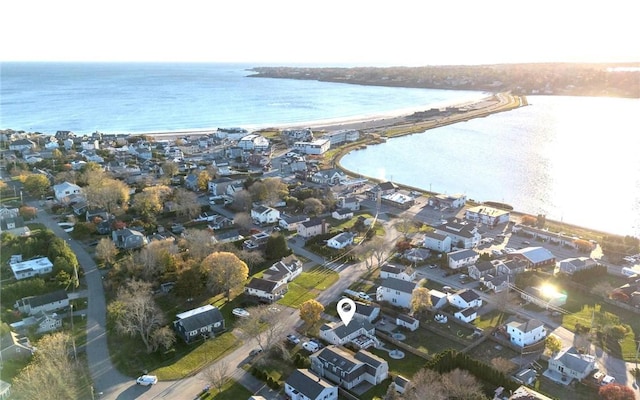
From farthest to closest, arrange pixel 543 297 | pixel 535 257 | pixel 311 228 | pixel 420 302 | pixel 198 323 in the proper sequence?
pixel 311 228 → pixel 535 257 → pixel 543 297 → pixel 420 302 → pixel 198 323

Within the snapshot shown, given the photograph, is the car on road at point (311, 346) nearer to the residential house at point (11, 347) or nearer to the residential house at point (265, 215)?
the residential house at point (11, 347)

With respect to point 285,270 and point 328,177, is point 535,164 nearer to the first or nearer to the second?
point 328,177

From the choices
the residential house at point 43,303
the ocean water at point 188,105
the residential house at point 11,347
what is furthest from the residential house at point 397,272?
the ocean water at point 188,105

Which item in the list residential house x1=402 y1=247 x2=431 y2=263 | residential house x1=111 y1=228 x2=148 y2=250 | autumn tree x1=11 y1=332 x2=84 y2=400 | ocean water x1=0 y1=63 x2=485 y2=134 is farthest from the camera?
ocean water x1=0 y1=63 x2=485 y2=134

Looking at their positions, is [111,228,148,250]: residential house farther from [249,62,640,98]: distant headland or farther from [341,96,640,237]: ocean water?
[249,62,640,98]: distant headland

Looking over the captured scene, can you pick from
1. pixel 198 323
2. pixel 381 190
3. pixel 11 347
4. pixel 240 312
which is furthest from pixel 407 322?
pixel 381 190

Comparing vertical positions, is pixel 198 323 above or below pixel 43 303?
above

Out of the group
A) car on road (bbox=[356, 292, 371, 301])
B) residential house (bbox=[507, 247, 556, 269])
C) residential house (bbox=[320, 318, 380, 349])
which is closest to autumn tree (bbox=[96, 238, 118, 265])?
residential house (bbox=[320, 318, 380, 349])

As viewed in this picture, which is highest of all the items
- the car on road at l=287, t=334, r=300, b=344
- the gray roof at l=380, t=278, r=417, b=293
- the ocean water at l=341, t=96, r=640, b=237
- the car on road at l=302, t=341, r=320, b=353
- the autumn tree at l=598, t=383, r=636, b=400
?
the gray roof at l=380, t=278, r=417, b=293
